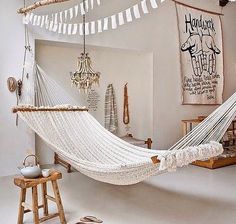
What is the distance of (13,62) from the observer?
407cm

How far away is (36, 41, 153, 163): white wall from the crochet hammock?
609mm

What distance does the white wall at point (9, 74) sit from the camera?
4012mm

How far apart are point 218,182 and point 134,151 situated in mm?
1621

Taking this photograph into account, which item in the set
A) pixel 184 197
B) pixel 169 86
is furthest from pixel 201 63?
pixel 184 197

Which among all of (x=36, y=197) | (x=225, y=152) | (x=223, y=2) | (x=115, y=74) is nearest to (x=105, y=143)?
(x=36, y=197)

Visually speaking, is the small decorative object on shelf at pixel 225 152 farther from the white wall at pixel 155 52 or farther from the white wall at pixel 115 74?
the white wall at pixel 115 74

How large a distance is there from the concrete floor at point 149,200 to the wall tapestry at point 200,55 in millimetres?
2201

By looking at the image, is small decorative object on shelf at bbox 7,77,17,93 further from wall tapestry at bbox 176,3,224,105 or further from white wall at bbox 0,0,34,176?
wall tapestry at bbox 176,3,224,105

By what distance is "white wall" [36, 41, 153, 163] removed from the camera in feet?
15.4

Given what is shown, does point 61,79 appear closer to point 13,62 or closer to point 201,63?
point 13,62

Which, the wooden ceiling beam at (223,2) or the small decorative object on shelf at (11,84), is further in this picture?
the wooden ceiling beam at (223,2)

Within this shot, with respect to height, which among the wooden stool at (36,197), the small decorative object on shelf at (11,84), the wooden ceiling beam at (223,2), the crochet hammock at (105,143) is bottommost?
the wooden stool at (36,197)

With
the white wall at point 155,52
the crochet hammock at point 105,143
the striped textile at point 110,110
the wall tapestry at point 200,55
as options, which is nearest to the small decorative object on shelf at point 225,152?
the white wall at point 155,52

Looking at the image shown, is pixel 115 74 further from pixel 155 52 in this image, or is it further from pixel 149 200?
pixel 149 200
